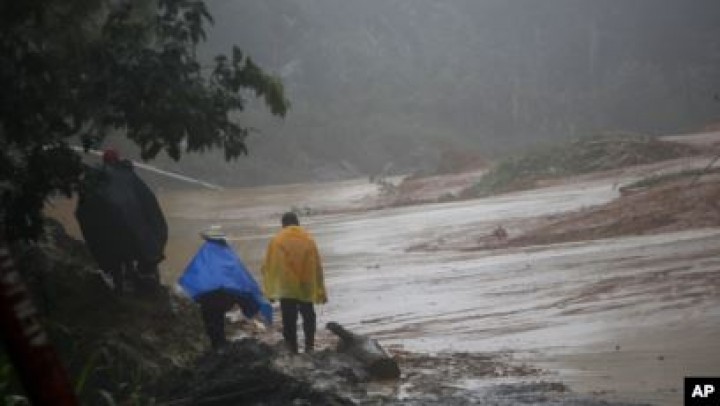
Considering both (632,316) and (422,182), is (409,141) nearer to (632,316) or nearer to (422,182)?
(422,182)

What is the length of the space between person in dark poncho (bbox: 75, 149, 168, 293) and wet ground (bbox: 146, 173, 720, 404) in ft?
9.41

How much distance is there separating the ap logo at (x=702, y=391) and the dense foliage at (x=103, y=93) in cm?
305

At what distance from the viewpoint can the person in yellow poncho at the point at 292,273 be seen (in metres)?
9.07

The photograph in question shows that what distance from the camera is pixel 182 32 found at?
5914 millimetres

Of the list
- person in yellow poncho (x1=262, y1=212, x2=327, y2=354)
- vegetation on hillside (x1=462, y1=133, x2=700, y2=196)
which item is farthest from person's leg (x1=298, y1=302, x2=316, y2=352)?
vegetation on hillside (x1=462, y1=133, x2=700, y2=196)

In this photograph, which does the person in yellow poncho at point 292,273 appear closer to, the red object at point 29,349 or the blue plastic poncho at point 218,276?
the blue plastic poncho at point 218,276

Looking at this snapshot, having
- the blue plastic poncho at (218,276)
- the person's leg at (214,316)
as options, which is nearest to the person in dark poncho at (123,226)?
the blue plastic poncho at (218,276)

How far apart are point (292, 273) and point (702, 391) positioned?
3915 millimetres

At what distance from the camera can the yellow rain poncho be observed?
9.06m

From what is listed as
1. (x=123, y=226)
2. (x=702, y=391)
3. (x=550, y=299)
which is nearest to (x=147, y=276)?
(x=123, y=226)

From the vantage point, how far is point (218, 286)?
320 inches

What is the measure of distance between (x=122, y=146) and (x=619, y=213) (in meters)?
47.8

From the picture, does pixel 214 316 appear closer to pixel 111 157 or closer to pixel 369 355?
pixel 369 355

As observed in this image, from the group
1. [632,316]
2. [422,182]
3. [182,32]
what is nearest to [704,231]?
[632,316]
